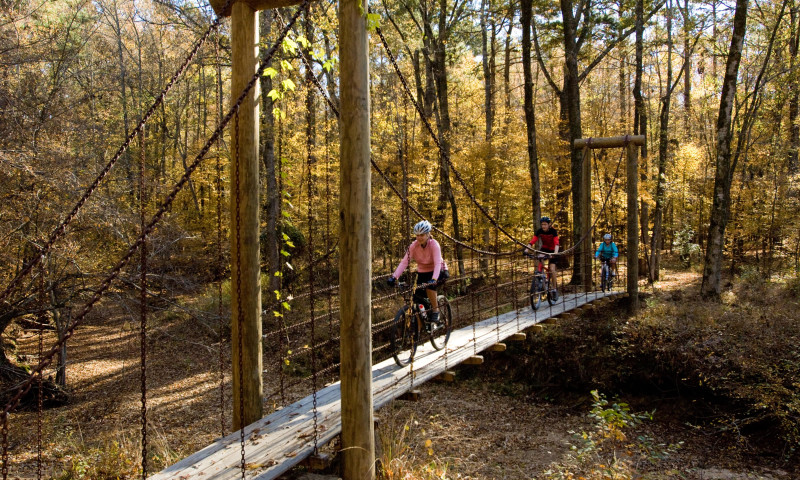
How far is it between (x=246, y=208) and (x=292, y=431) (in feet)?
4.39

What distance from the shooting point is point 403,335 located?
15.3ft

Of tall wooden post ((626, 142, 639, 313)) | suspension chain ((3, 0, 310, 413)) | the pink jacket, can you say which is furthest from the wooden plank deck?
tall wooden post ((626, 142, 639, 313))

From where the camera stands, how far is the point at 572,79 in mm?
10523

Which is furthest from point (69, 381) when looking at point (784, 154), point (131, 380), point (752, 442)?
point (784, 154)

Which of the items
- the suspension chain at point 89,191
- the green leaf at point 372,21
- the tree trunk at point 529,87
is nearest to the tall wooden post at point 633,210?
the tree trunk at point 529,87

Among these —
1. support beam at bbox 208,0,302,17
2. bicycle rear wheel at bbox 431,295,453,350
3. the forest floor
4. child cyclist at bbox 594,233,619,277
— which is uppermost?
support beam at bbox 208,0,302,17

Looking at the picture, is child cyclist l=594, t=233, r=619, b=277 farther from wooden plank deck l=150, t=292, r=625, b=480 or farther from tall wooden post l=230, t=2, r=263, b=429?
tall wooden post l=230, t=2, r=263, b=429

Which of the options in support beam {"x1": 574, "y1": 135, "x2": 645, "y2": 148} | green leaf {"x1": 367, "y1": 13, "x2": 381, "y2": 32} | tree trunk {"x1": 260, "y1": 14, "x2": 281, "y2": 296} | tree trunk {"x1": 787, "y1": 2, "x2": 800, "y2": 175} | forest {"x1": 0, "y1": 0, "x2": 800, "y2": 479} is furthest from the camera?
tree trunk {"x1": 787, "y1": 2, "x2": 800, "y2": 175}

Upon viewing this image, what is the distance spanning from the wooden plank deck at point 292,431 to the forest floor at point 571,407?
48cm

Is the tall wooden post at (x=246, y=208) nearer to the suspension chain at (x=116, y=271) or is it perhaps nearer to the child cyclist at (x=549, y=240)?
the suspension chain at (x=116, y=271)

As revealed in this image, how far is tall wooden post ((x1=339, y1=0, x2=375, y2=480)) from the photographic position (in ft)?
9.24

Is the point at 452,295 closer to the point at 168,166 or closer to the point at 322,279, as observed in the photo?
the point at 322,279

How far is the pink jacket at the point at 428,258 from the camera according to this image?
4.59 meters

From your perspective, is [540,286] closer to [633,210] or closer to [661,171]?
[633,210]
